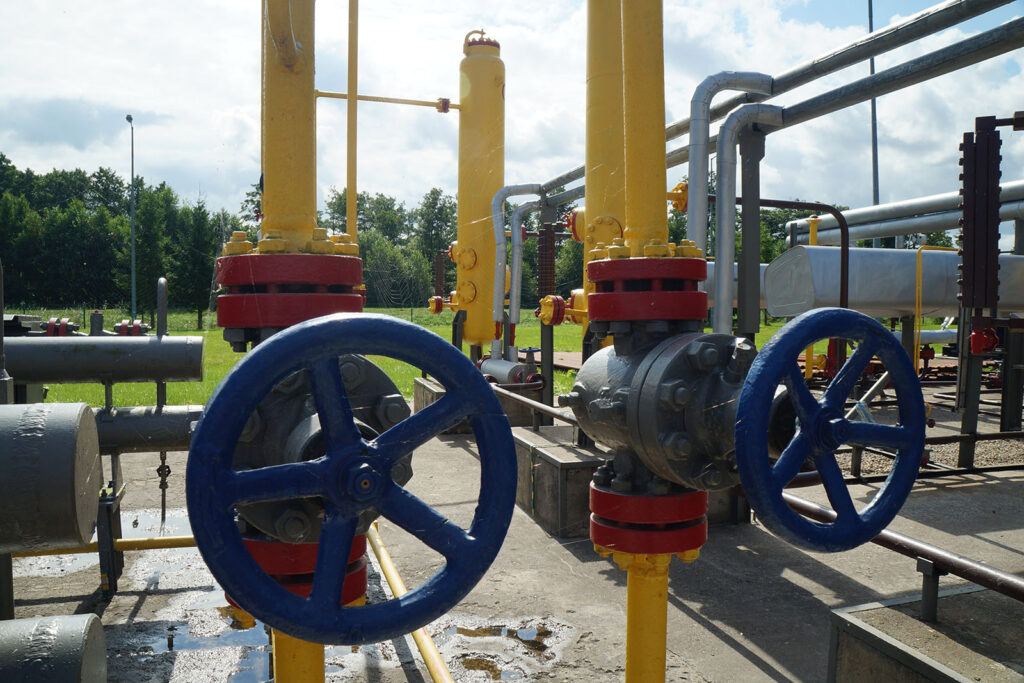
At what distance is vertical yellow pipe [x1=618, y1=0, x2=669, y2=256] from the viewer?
1.61 meters

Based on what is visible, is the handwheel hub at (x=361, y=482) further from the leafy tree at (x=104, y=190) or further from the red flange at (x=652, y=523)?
the leafy tree at (x=104, y=190)

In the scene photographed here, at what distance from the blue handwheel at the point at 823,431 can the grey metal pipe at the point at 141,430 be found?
272 cm

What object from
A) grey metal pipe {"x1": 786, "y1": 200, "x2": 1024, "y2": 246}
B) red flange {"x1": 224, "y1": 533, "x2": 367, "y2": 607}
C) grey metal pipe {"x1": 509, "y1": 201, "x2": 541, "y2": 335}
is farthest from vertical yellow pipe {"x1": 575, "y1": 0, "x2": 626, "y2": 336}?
grey metal pipe {"x1": 786, "y1": 200, "x2": 1024, "y2": 246}

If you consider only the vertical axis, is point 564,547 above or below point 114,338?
below

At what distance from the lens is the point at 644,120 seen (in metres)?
1.63

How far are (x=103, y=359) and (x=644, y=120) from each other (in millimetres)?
2969

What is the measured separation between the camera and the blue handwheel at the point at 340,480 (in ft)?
3.05

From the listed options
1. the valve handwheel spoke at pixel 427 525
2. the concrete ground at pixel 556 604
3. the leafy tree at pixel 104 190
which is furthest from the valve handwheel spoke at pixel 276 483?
the leafy tree at pixel 104 190

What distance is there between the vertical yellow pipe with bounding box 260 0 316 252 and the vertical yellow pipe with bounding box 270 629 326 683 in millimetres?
706

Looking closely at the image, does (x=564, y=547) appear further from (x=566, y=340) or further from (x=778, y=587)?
(x=566, y=340)

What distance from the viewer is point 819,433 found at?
1280mm

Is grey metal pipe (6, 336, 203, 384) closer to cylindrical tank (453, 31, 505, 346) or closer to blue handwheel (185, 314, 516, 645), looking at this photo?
blue handwheel (185, 314, 516, 645)

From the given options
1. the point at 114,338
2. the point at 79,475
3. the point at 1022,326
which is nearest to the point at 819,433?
the point at 79,475

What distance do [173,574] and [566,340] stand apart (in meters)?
18.5
